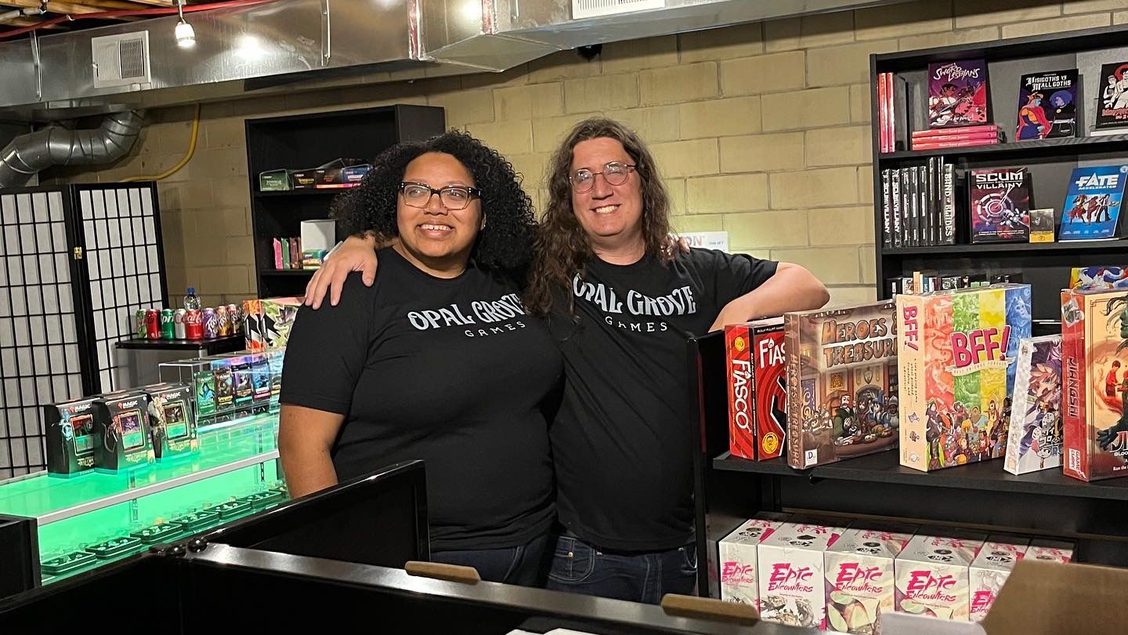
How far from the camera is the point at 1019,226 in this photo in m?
4.21

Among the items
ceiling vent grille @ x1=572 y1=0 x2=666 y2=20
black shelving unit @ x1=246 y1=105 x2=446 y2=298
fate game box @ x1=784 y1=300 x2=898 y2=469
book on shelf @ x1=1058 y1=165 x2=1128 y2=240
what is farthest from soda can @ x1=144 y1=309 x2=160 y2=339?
fate game box @ x1=784 y1=300 x2=898 y2=469

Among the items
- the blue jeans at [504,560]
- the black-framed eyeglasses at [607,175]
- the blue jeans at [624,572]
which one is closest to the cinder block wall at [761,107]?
the black-framed eyeglasses at [607,175]

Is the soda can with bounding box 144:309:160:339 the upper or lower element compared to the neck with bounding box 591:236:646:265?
lower

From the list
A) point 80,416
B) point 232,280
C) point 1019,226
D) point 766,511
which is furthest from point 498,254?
point 232,280

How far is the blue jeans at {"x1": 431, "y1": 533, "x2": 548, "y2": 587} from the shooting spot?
216cm

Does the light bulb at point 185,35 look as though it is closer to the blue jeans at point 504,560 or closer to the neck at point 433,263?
the neck at point 433,263

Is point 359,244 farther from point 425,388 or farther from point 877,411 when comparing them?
point 877,411

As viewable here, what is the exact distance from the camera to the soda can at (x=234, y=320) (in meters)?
6.05

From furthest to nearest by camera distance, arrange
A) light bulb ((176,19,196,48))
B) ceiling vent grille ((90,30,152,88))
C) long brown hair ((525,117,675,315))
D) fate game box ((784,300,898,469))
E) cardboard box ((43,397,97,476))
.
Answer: ceiling vent grille ((90,30,152,88))
light bulb ((176,19,196,48))
cardboard box ((43,397,97,476))
long brown hair ((525,117,675,315))
fate game box ((784,300,898,469))

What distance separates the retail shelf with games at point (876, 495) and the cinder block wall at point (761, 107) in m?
2.88

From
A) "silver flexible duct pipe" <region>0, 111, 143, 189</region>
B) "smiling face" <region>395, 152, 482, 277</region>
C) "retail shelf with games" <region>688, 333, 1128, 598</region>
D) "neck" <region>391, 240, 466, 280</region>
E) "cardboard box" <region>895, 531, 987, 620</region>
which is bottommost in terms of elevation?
"cardboard box" <region>895, 531, 987, 620</region>

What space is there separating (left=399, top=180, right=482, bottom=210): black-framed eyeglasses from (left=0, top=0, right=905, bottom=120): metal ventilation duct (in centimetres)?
211

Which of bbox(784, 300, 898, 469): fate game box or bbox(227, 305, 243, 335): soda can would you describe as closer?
Result: bbox(784, 300, 898, 469): fate game box

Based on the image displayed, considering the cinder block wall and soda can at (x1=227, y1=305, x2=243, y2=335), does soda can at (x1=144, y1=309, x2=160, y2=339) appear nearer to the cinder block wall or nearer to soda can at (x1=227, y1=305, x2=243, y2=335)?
soda can at (x1=227, y1=305, x2=243, y2=335)
